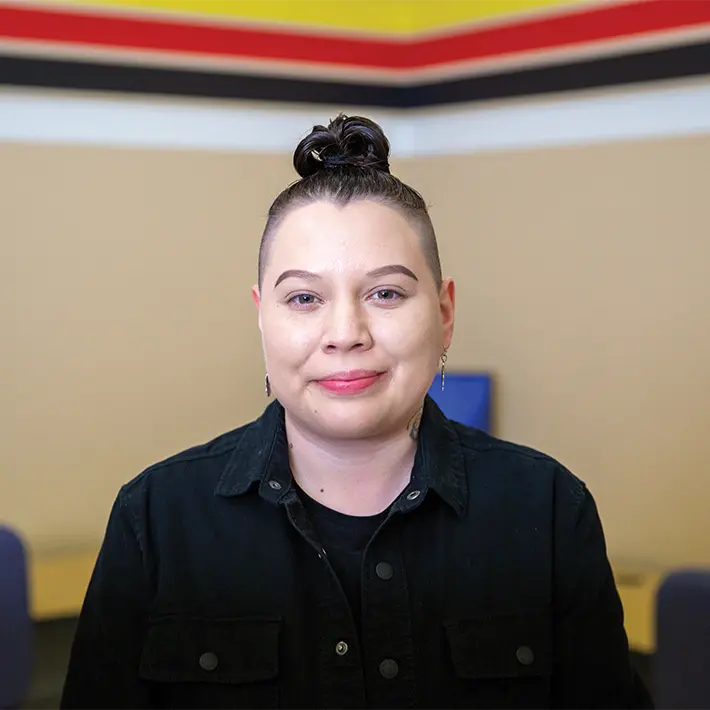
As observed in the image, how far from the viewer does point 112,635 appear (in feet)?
3.28

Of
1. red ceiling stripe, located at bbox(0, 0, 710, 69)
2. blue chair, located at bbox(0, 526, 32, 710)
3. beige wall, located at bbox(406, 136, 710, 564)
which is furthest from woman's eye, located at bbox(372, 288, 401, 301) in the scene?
red ceiling stripe, located at bbox(0, 0, 710, 69)

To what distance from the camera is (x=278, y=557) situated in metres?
1.02

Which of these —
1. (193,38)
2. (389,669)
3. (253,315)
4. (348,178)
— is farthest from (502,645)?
(193,38)

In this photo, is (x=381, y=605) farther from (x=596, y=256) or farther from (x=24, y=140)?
(x=24, y=140)

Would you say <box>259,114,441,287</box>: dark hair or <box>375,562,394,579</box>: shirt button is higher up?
<box>259,114,441,287</box>: dark hair

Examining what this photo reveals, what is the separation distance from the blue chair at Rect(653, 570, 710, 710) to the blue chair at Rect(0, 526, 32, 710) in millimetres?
703

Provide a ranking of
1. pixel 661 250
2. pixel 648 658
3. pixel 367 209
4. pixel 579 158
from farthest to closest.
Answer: pixel 579 158, pixel 661 250, pixel 648 658, pixel 367 209

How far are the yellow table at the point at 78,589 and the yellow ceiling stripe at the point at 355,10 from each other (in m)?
1.06

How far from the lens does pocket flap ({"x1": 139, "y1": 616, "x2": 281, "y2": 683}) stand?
1.00m

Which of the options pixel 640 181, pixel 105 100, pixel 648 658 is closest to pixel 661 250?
pixel 640 181

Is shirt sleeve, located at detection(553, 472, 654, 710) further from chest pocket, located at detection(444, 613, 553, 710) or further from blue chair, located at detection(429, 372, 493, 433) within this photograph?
blue chair, located at detection(429, 372, 493, 433)

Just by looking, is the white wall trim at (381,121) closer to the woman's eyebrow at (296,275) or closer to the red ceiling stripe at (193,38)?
the red ceiling stripe at (193,38)

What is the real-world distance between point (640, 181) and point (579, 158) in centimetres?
15

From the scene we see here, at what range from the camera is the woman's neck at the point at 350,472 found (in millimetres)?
1016
